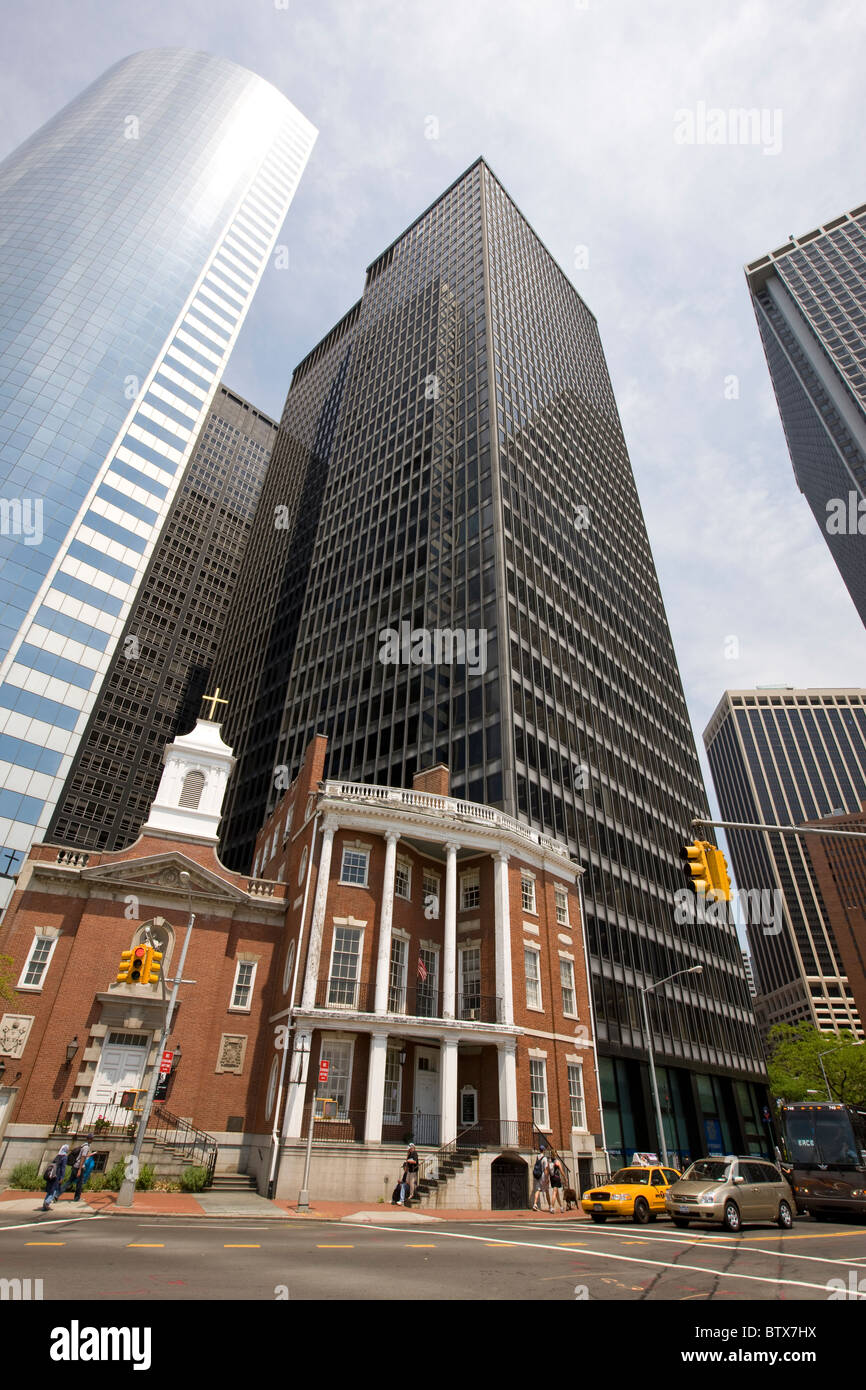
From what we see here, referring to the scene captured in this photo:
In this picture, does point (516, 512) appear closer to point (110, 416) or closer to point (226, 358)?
point (110, 416)

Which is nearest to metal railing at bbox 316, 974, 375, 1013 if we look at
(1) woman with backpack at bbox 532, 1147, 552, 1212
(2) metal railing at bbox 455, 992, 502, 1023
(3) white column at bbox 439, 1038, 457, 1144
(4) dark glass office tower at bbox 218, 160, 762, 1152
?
(3) white column at bbox 439, 1038, 457, 1144

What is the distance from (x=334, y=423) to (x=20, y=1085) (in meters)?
90.5

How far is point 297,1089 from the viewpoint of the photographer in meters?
25.4

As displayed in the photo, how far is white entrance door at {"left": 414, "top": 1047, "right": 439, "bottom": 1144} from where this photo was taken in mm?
28578

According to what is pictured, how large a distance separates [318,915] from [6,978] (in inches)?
451

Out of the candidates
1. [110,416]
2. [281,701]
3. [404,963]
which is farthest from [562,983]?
[110,416]

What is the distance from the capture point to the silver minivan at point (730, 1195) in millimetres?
18219

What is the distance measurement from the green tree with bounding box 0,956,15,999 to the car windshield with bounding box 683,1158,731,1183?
78.1 feet

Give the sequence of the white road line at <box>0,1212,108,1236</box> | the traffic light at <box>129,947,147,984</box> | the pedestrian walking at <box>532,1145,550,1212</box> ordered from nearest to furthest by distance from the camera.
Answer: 1. the white road line at <box>0,1212,108,1236</box>
2. the traffic light at <box>129,947,147,984</box>
3. the pedestrian walking at <box>532,1145,550,1212</box>

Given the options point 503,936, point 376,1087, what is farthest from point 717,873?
point 503,936

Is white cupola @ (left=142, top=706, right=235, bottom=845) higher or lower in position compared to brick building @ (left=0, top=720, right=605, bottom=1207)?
higher

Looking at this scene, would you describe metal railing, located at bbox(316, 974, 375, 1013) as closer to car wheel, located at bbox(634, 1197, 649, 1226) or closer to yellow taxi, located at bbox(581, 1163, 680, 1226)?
yellow taxi, located at bbox(581, 1163, 680, 1226)

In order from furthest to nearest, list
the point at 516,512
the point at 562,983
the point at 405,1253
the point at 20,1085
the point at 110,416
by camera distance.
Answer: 1. the point at 110,416
2. the point at 516,512
3. the point at 562,983
4. the point at 20,1085
5. the point at 405,1253
